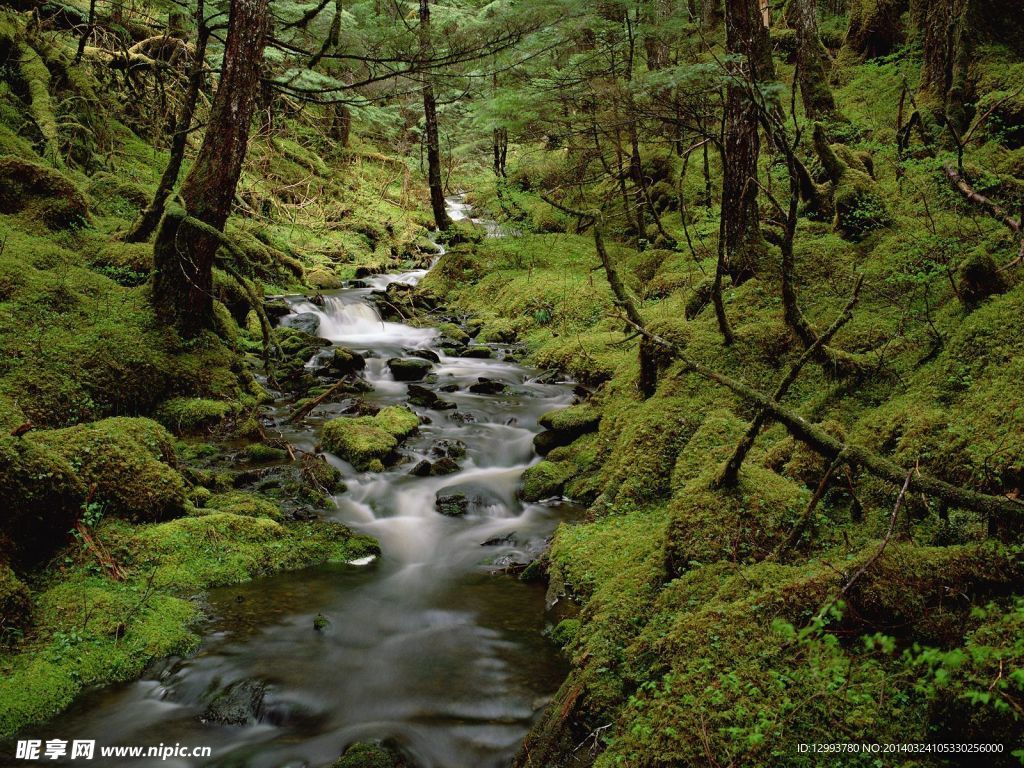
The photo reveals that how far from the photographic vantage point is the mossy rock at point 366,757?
137 inches

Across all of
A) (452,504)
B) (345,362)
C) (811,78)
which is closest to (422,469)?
(452,504)

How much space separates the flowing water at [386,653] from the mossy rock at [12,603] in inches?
26.3

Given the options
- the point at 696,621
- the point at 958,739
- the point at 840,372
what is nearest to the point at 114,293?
the point at 696,621

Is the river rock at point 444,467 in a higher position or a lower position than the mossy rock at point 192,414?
lower

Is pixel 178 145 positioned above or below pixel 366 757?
above

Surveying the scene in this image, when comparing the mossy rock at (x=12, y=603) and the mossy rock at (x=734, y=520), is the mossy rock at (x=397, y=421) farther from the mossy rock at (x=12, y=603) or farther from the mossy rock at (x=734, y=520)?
the mossy rock at (x=734, y=520)

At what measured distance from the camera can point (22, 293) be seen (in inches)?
270

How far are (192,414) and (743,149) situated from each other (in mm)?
7425

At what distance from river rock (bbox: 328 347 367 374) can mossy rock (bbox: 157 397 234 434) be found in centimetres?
313

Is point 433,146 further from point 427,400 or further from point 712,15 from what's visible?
point 427,400

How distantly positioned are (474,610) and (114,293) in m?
6.39

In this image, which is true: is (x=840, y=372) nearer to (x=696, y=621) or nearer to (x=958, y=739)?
→ (x=696, y=621)

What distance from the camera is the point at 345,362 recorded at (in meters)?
10.8

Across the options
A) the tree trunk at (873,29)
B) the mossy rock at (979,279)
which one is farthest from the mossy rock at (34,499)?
the tree trunk at (873,29)
